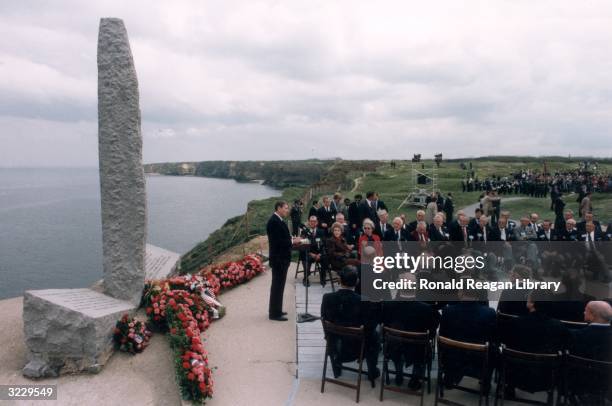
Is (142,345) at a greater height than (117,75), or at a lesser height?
lesser

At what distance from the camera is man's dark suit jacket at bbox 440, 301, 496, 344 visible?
5.16 meters

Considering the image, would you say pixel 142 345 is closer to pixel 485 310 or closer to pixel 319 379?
pixel 319 379

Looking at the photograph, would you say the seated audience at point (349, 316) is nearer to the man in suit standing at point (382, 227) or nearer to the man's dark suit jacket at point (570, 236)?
the man in suit standing at point (382, 227)

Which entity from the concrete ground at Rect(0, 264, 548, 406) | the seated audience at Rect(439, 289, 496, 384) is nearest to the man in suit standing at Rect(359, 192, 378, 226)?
the concrete ground at Rect(0, 264, 548, 406)

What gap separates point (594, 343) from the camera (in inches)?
181

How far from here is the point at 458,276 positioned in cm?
578

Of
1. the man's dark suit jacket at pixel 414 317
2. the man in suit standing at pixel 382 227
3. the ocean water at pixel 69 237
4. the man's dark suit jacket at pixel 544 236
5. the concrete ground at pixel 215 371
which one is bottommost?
the ocean water at pixel 69 237

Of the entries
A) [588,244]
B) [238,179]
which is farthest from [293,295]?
[238,179]

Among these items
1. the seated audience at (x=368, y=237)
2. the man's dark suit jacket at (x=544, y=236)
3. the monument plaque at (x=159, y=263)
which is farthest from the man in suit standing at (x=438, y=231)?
the monument plaque at (x=159, y=263)

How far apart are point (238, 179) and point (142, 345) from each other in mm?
124607

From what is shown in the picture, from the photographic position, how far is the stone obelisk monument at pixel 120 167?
25.8 ft

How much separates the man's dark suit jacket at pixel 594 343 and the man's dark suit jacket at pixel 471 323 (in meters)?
0.86

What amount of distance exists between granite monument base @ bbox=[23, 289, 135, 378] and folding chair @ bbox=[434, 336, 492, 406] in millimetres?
5092

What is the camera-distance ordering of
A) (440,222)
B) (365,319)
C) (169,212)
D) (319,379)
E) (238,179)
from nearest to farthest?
(365,319)
(319,379)
(440,222)
(169,212)
(238,179)
